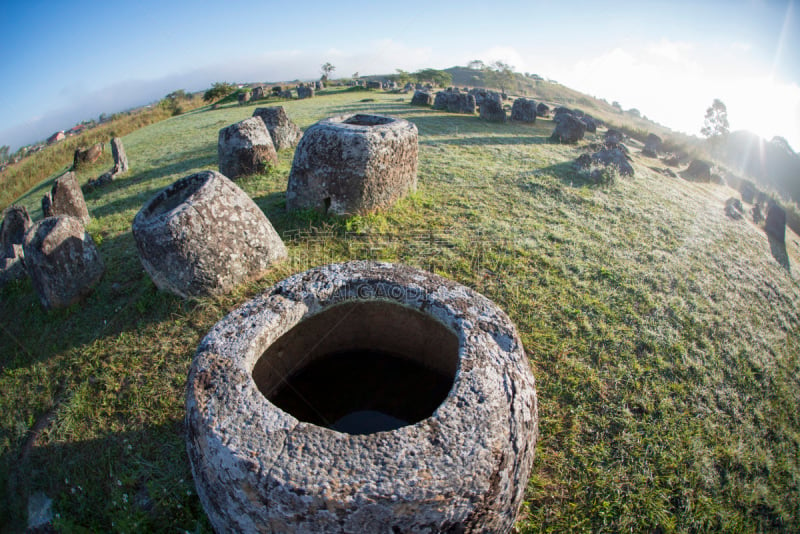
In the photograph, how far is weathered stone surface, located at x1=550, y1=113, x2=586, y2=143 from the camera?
41.9 feet

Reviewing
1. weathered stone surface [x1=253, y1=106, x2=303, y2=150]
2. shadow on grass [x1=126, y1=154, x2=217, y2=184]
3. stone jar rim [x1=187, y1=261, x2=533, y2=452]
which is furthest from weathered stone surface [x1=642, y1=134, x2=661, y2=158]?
stone jar rim [x1=187, y1=261, x2=533, y2=452]

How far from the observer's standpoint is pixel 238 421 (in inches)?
78.7

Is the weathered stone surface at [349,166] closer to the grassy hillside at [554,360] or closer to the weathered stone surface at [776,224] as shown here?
the grassy hillside at [554,360]

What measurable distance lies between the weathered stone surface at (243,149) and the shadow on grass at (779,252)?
426 inches

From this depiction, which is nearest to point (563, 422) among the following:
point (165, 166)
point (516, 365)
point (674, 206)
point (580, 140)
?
point (516, 365)

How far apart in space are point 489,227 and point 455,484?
490cm

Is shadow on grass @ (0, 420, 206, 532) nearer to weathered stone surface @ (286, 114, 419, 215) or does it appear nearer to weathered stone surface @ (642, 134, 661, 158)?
weathered stone surface @ (286, 114, 419, 215)

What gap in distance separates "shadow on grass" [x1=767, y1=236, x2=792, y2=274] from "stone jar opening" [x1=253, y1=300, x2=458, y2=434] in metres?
8.38

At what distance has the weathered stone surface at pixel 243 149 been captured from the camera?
26.2 ft

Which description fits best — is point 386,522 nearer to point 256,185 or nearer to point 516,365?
point 516,365

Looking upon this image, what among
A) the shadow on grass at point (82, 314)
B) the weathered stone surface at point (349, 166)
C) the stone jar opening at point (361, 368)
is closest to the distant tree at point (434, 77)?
the weathered stone surface at point (349, 166)

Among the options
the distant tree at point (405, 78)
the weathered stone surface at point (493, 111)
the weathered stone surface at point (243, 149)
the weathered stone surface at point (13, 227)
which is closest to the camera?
the weathered stone surface at point (13, 227)

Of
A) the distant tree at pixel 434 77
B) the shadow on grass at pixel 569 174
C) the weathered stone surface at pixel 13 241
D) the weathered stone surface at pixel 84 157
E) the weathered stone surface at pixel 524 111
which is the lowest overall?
the weathered stone surface at pixel 13 241

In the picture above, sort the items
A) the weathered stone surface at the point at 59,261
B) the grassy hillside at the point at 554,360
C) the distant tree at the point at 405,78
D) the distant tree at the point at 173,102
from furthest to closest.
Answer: the distant tree at the point at 405,78 → the distant tree at the point at 173,102 → the weathered stone surface at the point at 59,261 → the grassy hillside at the point at 554,360
